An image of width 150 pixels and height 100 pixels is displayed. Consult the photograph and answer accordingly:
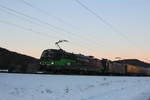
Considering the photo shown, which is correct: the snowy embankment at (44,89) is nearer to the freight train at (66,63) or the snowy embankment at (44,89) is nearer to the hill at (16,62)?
the freight train at (66,63)

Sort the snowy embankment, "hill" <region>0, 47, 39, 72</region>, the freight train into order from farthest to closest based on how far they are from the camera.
Result: 1. "hill" <region>0, 47, 39, 72</region>
2. the freight train
3. the snowy embankment

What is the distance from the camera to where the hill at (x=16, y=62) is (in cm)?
4191

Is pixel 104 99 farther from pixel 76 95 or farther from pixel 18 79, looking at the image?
pixel 18 79

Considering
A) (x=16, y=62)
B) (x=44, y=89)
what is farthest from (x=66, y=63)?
(x=16, y=62)

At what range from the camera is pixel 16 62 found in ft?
150

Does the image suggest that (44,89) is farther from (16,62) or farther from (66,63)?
(16,62)

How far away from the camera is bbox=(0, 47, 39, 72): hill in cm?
4191

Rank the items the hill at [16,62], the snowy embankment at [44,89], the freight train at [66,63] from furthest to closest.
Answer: the hill at [16,62], the freight train at [66,63], the snowy embankment at [44,89]

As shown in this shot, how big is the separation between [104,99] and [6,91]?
21.9ft

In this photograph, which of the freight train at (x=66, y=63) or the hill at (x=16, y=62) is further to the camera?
the hill at (x=16, y=62)

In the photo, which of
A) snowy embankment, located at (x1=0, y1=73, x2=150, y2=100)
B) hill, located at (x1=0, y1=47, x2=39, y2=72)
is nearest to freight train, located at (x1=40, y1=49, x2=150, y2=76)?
hill, located at (x1=0, y1=47, x2=39, y2=72)

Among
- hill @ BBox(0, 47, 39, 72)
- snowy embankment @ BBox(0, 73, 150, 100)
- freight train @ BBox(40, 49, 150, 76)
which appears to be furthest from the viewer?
hill @ BBox(0, 47, 39, 72)

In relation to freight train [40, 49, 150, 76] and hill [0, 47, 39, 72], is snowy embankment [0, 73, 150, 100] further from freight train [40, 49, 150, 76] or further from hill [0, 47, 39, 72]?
hill [0, 47, 39, 72]

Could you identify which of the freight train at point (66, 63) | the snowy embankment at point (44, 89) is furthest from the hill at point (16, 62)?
the snowy embankment at point (44, 89)
